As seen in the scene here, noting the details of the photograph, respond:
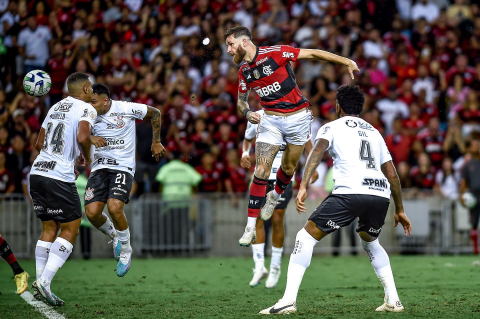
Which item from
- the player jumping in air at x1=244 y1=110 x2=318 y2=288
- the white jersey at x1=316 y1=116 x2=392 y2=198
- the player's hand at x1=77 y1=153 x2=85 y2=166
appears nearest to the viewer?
the white jersey at x1=316 y1=116 x2=392 y2=198

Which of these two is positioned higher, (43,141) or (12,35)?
(12,35)

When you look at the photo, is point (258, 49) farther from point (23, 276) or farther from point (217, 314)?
point (23, 276)

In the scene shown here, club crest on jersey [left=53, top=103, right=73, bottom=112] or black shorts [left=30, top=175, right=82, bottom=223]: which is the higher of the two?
club crest on jersey [left=53, top=103, right=73, bottom=112]

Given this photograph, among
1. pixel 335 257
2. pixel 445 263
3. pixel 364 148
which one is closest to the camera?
pixel 364 148

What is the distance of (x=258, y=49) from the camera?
9.98 meters

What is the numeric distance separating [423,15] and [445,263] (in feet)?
30.9

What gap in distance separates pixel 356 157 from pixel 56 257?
4.03 meters

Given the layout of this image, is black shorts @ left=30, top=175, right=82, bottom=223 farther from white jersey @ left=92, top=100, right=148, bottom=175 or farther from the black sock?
white jersey @ left=92, top=100, right=148, bottom=175

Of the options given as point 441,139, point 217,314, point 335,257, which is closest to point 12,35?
point 335,257

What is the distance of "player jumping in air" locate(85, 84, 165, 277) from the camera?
10.8m

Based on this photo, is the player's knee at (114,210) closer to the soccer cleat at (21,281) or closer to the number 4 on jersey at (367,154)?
the soccer cleat at (21,281)

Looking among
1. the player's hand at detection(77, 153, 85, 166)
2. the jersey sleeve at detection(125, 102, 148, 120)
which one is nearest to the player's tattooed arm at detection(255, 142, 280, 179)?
the jersey sleeve at detection(125, 102, 148, 120)

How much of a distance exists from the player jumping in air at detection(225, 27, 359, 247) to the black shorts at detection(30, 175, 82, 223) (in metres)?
2.21

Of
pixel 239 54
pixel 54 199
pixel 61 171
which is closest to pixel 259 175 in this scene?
pixel 239 54
